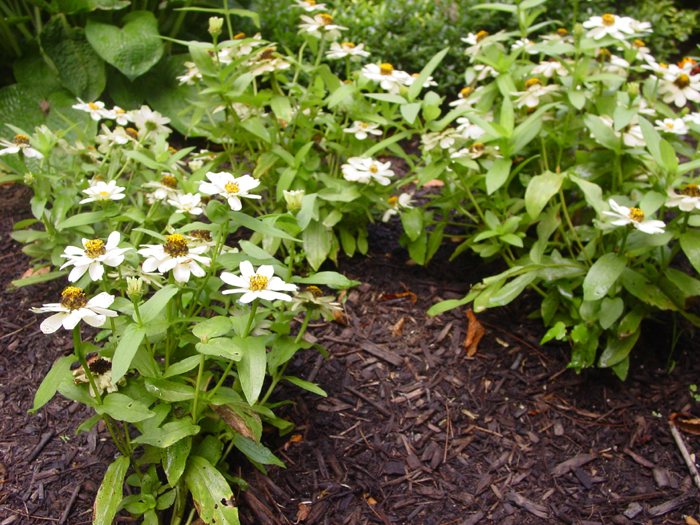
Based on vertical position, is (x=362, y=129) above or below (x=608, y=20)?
below

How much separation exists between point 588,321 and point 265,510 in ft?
4.36

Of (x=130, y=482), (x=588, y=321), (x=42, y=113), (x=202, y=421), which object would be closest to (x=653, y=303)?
(x=588, y=321)

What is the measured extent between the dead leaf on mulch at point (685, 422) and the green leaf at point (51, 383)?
2066 mm

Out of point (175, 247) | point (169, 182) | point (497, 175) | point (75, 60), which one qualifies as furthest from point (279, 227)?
point (75, 60)

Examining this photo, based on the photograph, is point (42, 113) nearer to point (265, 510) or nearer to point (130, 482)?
Answer: point (130, 482)

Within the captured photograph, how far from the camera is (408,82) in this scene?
2391 millimetres

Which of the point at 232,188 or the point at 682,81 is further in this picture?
the point at 682,81

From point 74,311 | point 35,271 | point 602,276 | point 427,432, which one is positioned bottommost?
point 427,432

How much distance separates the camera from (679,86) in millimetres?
2307

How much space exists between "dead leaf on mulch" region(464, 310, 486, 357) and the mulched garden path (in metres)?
0.03

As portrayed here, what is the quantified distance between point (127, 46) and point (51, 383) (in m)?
2.29

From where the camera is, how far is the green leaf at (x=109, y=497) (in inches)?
50.8

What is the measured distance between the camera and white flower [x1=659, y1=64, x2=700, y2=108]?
2260 millimetres

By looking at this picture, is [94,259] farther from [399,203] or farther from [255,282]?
[399,203]
